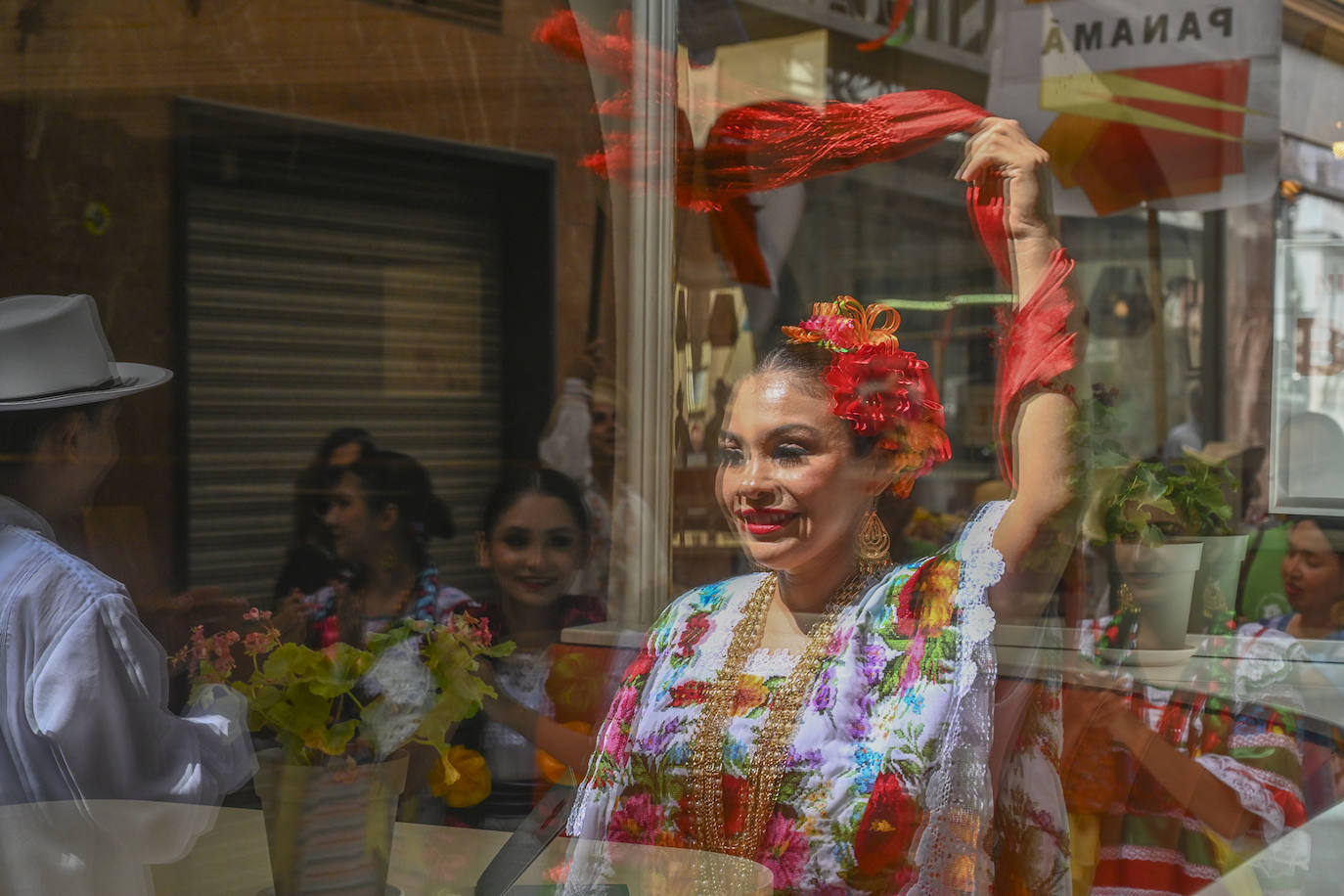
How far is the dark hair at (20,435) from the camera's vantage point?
1.49 meters

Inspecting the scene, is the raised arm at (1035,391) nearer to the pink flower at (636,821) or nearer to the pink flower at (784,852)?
the pink flower at (784,852)

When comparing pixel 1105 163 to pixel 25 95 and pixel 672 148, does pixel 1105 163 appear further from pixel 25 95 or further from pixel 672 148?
pixel 25 95

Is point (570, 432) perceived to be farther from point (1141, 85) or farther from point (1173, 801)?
point (1141, 85)

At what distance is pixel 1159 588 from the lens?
1738 millimetres

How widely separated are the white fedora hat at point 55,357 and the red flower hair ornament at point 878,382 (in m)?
0.88

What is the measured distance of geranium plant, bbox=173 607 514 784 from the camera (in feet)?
4.57

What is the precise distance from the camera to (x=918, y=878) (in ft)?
4.54

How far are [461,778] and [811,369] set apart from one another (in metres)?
0.68

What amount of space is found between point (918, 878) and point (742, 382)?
608 mm

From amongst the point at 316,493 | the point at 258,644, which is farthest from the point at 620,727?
the point at 316,493

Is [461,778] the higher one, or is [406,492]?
[406,492]

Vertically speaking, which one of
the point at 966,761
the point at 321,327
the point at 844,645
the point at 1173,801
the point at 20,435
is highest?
the point at 321,327

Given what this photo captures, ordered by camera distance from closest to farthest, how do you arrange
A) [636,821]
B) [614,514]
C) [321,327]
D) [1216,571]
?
[636,821]
[1216,571]
[614,514]
[321,327]

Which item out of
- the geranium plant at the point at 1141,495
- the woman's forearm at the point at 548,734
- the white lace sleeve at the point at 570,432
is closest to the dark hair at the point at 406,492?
the white lace sleeve at the point at 570,432
